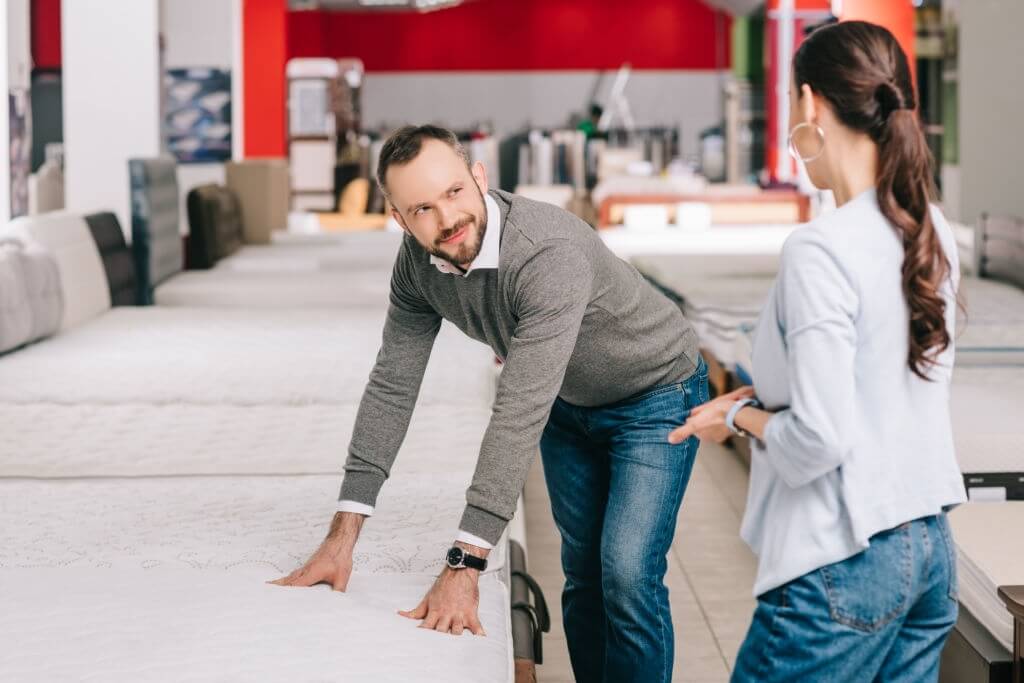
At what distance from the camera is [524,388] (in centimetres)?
179

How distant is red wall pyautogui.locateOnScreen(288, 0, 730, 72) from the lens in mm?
15086

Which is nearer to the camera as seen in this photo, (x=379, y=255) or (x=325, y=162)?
(x=379, y=255)

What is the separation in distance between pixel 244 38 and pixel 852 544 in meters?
8.89

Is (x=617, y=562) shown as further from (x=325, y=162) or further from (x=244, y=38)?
(x=325, y=162)

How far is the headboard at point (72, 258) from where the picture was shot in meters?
4.72

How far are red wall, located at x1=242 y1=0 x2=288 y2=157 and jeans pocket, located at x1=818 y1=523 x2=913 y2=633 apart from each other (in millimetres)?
8707

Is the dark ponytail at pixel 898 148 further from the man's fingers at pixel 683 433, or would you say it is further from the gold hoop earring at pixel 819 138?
the man's fingers at pixel 683 433

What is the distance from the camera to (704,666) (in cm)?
287

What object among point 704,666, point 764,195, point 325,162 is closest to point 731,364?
point 704,666

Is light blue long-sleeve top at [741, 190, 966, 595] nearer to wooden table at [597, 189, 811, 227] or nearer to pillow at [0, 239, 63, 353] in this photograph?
pillow at [0, 239, 63, 353]

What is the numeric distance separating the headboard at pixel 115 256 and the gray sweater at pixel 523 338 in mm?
3572

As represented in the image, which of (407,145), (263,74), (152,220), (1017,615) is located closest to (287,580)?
(407,145)

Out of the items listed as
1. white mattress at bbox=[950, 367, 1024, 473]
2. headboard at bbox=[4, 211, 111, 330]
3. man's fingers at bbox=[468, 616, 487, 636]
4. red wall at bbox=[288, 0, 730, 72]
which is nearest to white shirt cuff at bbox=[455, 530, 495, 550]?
man's fingers at bbox=[468, 616, 487, 636]

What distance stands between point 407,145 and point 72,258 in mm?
3542
